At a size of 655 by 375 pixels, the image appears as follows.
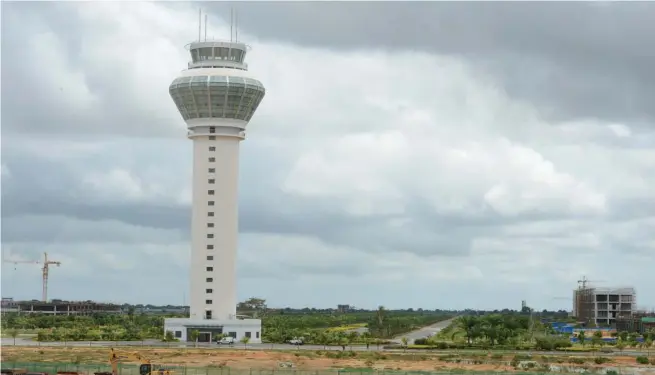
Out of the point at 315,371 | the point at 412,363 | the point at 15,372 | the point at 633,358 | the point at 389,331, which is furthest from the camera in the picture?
the point at 389,331

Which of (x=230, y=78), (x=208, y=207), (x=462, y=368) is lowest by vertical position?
(x=462, y=368)

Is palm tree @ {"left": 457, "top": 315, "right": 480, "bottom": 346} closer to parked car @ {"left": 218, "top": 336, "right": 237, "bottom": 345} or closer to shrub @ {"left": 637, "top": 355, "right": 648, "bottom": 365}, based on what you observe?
parked car @ {"left": 218, "top": 336, "right": 237, "bottom": 345}

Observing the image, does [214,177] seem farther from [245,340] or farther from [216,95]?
[245,340]

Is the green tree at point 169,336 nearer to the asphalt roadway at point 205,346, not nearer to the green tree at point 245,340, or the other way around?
the asphalt roadway at point 205,346

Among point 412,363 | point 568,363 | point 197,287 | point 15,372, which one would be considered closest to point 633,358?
point 568,363

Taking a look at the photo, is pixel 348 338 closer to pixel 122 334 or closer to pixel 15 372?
pixel 122 334

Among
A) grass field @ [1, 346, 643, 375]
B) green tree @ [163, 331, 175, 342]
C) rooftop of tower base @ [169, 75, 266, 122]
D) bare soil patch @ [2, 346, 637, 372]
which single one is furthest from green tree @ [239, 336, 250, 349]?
rooftop of tower base @ [169, 75, 266, 122]

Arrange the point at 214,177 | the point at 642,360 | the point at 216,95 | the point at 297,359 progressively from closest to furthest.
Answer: the point at 297,359 < the point at 642,360 < the point at 216,95 < the point at 214,177

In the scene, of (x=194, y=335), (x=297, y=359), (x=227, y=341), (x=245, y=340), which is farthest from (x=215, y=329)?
(x=297, y=359)
